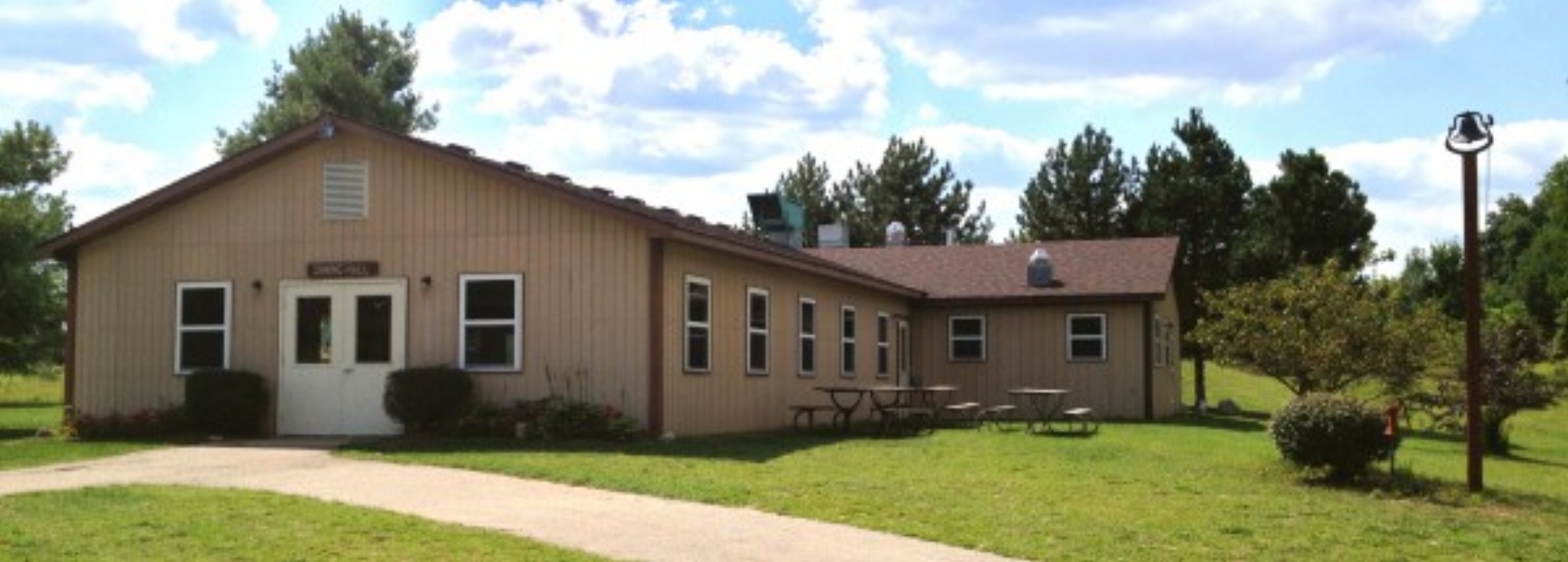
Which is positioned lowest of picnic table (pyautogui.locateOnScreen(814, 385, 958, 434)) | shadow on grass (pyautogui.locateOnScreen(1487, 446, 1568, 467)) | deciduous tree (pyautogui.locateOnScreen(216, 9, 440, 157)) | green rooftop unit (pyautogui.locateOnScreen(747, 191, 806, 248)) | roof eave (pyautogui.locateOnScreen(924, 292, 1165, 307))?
shadow on grass (pyautogui.locateOnScreen(1487, 446, 1568, 467))

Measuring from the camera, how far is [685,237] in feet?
60.2

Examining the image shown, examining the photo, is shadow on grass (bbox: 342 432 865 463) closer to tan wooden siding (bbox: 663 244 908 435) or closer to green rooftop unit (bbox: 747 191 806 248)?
tan wooden siding (bbox: 663 244 908 435)

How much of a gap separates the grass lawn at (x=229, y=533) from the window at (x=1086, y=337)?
20.2 m

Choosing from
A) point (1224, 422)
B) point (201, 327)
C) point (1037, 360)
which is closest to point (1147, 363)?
point (1224, 422)

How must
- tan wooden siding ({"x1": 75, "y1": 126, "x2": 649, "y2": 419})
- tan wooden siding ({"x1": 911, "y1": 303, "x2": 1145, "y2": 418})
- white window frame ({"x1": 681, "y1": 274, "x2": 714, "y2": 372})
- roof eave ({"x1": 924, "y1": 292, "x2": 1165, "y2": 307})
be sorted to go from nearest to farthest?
tan wooden siding ({"x1": 75, "y1": 126, "x2": 649, "y2": 419}), white window frame ({"x1": 681, "y1": 274, "x2": 714, "y2": 372}), roof eave ({"x1": 924, "y1": 292, "x2": 1165, "y2": 307}), tan wooden siding ({"x1": 911, "y1": 303, "x2": 1145, "y2": 418})

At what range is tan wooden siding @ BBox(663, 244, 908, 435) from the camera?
62.3 ft

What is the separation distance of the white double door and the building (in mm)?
24

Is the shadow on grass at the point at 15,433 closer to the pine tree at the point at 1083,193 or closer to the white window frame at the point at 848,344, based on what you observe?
the white window frame at the point at 848,344

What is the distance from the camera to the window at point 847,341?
84.3ft

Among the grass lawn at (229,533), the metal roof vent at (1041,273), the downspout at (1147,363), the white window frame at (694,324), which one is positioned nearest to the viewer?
the grass lawn at (229,533)

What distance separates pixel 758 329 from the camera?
2183cm

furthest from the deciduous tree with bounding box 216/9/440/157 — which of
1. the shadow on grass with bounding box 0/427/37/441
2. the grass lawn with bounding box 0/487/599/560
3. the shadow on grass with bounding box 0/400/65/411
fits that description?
the grass lawn with bounding box 0/487/599/560

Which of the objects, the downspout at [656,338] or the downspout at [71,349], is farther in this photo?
the downspout at [71,349]

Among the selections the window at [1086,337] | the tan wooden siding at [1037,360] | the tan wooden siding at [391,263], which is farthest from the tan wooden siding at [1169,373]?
the tan wooden siding at [391,263]
